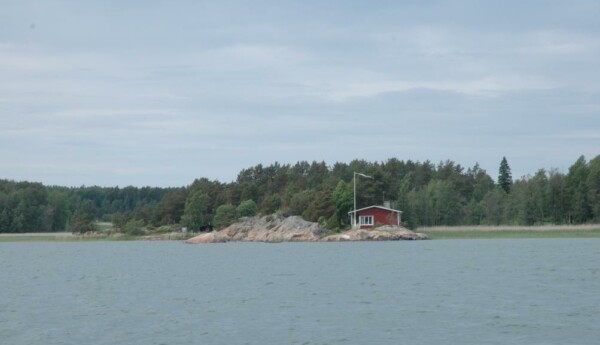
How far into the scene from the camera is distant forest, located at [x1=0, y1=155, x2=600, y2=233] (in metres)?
99.2

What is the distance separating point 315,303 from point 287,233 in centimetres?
6277

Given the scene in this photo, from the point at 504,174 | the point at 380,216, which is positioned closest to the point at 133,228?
the point at 380,216

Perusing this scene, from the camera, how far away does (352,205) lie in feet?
312

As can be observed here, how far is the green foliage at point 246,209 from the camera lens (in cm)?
10675

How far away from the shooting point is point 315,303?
29.2 meters

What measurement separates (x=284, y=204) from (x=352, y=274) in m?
66.4

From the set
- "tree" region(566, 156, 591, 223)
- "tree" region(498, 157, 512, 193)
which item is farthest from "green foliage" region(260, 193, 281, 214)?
"tree" region(498, 157, 512, 193)

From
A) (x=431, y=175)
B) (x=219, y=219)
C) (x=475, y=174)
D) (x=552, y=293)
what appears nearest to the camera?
(x=552, y=293)

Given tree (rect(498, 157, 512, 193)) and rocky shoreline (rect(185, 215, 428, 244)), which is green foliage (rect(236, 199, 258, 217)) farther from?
tree (rect(498, 157, 512, 193))

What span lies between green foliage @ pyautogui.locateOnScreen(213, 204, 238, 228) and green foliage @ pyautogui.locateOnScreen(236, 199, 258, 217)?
2.60ft

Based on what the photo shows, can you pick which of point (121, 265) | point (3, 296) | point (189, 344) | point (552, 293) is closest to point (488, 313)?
point (552, 293)

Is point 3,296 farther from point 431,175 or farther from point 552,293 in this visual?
point 431,175

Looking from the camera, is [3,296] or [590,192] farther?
[590,192]

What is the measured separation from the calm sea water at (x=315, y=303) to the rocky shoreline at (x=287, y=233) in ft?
112
